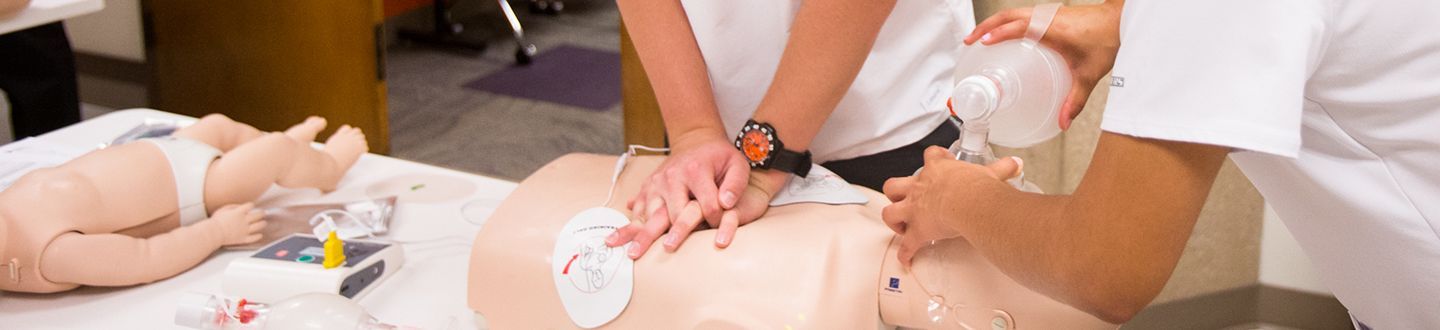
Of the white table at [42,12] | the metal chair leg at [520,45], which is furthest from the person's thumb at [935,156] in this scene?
the metal chair leg at [520,45]

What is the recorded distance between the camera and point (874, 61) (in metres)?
1.41

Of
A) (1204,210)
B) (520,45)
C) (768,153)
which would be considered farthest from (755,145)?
(520,45)

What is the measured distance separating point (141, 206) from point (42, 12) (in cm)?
77

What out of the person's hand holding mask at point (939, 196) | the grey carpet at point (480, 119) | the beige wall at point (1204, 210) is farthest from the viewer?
the grey carpet at point (480, 119)

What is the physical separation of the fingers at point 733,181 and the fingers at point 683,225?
3 centimetres

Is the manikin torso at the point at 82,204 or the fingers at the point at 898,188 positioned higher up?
the fingers at the point at 898,188

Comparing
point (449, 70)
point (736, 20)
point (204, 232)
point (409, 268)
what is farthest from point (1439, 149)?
point (449, 70)

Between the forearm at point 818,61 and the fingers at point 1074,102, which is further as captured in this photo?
the forearm at point 818,61

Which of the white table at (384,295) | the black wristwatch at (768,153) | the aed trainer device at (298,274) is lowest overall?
the white table at (384,295)

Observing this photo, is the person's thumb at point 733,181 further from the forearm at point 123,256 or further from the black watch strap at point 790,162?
the forearm at point 123,256

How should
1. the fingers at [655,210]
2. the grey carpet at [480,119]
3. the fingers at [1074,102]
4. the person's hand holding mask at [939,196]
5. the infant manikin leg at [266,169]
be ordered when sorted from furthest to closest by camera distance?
the grey carpet at [480,119] < the infant manikin leg at [266,169] < the fingers at [655,210] < the fingers at [1074,102] < the person's hand holding mask at [939,196]

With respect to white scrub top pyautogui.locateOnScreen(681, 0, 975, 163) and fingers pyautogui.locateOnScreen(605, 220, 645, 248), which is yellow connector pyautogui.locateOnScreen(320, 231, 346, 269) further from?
white scrub top pyautogui.locateOnScreen(681, 0, 975, 163)

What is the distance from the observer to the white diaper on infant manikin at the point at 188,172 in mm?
1368

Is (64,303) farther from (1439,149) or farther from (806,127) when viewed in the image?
(1439,149)
